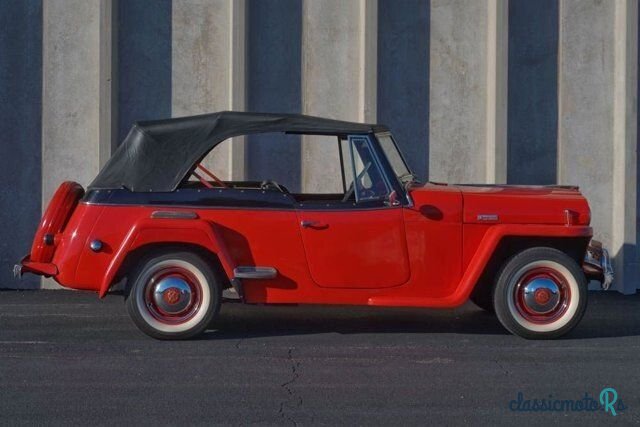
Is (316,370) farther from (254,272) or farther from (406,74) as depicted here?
(406,74)

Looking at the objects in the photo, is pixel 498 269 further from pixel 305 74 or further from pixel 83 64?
pixel 83 64

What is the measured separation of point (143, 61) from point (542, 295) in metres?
5.83

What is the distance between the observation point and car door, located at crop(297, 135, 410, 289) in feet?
25.2

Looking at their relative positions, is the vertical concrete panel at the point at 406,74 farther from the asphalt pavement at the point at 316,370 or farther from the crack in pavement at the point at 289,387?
the crack in pavement at the point at 289,387

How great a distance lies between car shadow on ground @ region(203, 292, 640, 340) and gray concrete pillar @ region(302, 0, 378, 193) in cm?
229

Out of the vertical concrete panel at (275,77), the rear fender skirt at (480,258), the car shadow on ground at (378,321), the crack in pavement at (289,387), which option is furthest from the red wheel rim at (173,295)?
the vertical concrete panel at (275,77)

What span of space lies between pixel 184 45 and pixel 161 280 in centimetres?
436

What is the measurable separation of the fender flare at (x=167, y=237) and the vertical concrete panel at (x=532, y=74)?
490cm

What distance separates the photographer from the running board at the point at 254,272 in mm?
7598

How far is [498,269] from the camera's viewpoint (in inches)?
313

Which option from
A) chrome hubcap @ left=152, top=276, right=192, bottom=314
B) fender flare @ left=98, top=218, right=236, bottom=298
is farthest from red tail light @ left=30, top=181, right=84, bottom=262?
chrome hubcap @ left=152, top=276, right=192, bottom=314

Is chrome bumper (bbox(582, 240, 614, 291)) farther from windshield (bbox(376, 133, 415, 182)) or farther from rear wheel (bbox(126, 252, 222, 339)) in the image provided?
rear wheel (bbox(126, 252, 222, 339))

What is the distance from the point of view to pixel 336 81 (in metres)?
11.3

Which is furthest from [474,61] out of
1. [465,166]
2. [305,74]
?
[305,74]
